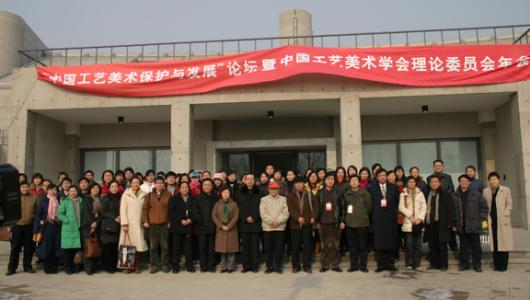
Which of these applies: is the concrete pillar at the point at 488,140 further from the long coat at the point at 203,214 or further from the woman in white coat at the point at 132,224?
the woman in white coat at the point at 132,224

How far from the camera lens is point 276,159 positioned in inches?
549

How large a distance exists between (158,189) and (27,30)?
15283mm

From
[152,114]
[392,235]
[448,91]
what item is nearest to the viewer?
[392,235]

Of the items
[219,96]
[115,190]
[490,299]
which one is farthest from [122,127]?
[490,299]

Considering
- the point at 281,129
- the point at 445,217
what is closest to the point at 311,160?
the point at 281,129

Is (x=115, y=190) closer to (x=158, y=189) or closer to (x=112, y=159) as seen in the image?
(x=158, y=189)

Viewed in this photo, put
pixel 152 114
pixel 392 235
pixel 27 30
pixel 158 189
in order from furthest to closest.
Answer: pixel 27 30
pixel 152 114
pixel 158 189
pixel 392 235

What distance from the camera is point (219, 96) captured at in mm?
10961

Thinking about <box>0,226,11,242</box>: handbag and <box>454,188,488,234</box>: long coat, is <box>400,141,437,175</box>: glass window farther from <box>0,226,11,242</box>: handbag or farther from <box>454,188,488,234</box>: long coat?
<box>0,226,11,242</box>: handbag

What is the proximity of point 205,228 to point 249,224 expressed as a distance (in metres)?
0.73

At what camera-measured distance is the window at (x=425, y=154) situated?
1341 centimetres

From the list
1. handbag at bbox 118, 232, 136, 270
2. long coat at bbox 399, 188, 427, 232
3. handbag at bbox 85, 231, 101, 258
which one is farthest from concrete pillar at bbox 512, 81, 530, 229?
handbag at bbox 85, 231, 101, 258

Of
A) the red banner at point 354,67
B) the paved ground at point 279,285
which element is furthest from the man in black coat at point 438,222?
the red banner at point 354,67

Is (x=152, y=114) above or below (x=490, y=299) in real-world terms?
above
